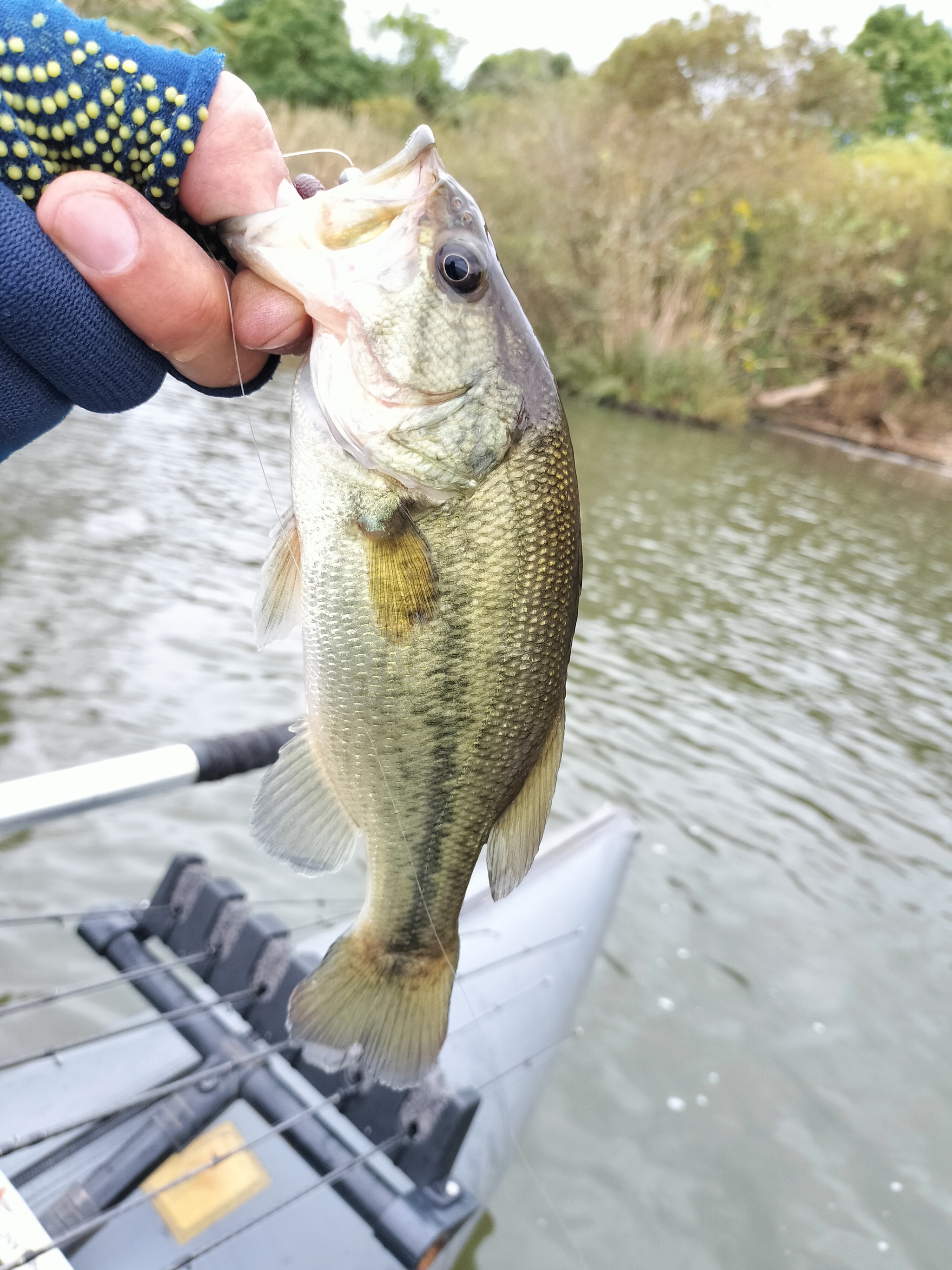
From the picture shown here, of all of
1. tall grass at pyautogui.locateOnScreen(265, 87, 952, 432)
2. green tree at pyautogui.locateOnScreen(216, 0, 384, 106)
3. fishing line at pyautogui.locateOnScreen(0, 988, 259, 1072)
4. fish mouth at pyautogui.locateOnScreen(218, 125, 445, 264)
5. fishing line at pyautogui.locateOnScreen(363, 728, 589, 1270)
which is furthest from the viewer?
green tree at pyautogui.locateOnScreen(216, 0, 384, 106)

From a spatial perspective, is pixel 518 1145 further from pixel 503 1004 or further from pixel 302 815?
pixel 302 815

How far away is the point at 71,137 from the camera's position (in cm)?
133

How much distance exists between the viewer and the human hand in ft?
4.33

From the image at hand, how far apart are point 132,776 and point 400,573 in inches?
59.0

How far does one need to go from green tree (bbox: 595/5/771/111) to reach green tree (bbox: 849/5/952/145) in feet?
85.9

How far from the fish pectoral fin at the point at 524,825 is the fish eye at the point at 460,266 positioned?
78 cm

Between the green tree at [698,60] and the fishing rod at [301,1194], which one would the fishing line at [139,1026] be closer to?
the fishing rod at [301,1194]

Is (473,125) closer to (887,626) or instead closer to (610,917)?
(887,626)

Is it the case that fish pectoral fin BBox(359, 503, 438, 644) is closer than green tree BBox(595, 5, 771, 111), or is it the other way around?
fish pectoral fin BBox(359, 503, 438, 644)

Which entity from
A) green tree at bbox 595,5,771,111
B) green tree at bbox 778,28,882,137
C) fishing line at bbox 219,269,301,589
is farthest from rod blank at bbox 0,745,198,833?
green tree at bbox 778,28,882,137

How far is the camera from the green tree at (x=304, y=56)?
49.8 meters

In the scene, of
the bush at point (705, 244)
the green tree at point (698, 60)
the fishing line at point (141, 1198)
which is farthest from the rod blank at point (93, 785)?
the green tree at point (698, 60)

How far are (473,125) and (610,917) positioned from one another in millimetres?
34221

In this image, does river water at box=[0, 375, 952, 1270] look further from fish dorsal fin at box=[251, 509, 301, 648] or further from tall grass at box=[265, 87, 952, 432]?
tall grass at box=[265, 87, 952, 432]
